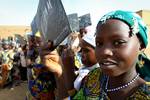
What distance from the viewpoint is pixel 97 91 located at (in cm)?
186

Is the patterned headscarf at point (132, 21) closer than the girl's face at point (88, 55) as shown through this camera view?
Yes

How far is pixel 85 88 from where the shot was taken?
6.42ft

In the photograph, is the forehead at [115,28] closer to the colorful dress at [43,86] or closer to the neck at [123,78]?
the neck at [123,78]


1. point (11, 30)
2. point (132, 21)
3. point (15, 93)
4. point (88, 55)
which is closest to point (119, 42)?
point (132, 21)

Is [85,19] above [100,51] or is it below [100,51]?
above

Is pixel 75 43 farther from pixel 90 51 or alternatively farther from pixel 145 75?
pixel 145 75

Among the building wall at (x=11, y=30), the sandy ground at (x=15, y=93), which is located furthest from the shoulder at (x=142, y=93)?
the building wall at (x=11, y=30)

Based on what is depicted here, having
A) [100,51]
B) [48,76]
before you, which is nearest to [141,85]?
[100,51]

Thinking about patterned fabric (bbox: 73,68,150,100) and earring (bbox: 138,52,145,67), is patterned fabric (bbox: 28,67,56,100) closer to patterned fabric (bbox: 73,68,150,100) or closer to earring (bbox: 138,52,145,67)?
patterned fabric (bbox: 73,68,150,100)

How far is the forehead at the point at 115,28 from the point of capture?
5.56ft

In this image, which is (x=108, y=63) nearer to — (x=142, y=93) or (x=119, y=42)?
(x=119, y=42)

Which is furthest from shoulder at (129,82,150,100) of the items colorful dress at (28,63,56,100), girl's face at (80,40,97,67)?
colorful dress at (28,63,56,100)

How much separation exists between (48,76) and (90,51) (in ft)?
2.88

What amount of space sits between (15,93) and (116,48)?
924cm
